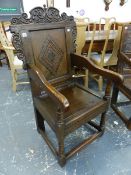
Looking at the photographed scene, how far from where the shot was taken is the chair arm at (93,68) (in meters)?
1.19

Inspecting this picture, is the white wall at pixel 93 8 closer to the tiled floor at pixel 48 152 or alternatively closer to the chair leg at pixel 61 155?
the tiled floor at pixel 48 152

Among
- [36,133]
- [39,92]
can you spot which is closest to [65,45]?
[39,92]

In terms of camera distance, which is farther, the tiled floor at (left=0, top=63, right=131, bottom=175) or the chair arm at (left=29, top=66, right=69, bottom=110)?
the tiled floor at (left=0, top=63, right=131, bottom=175)

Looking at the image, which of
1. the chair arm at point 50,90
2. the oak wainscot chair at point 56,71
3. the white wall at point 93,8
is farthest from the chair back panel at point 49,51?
the white wall at point 93,8

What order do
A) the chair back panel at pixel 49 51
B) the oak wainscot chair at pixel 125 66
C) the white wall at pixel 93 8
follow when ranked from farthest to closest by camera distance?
the white wall at pixel 93 8
the oak wainscot chair at pixel 125 66
the chair back panel at pixel 49 51

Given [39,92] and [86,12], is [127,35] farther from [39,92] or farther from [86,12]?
[86,12]

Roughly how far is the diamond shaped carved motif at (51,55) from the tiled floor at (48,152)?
0.71 meters

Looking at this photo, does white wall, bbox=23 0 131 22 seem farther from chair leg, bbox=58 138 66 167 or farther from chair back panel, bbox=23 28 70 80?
chair leg, bbox=58 138 66 167

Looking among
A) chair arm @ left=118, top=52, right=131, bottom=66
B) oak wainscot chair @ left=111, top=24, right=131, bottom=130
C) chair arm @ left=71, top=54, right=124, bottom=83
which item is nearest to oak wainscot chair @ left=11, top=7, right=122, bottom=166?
chair arm @ left=71, top=54, right=124, bottom=83

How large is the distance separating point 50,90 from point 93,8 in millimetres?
3895

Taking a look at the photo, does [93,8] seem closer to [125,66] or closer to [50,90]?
[125,66]

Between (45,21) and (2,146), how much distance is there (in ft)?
3.84

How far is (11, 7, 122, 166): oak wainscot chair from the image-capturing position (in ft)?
3.78

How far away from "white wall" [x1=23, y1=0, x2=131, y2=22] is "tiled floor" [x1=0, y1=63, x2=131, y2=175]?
3.18 m
